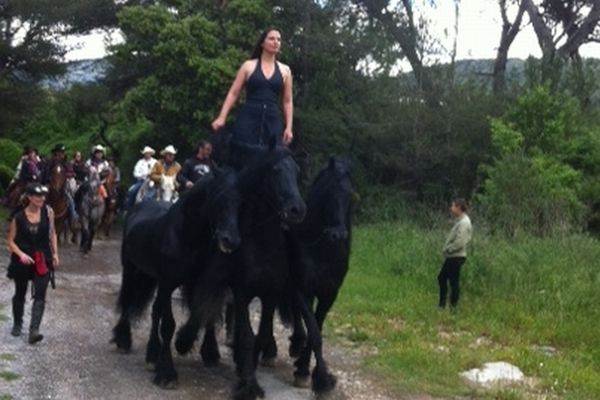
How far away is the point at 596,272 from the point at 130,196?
8.39 m

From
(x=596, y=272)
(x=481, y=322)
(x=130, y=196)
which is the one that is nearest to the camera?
(x=481, y=322)

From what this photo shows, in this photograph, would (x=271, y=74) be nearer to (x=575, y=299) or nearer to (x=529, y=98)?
(x=575, y=299)

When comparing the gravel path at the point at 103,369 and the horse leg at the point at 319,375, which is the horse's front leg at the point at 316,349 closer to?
the horse leg at the point at 319,375

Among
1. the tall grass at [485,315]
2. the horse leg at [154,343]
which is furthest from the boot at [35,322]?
the tall grass at [485,315]

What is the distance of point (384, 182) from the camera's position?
1250 inches

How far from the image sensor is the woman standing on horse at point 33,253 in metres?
11.6

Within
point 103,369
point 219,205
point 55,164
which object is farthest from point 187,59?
point 219,205

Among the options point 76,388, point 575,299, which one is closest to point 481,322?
point 575,299

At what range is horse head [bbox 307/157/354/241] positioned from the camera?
9656 millimetres

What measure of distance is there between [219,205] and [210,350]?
2215mm

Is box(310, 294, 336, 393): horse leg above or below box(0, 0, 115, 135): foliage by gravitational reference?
below

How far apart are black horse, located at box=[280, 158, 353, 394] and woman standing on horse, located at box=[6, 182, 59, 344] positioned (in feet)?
10.5

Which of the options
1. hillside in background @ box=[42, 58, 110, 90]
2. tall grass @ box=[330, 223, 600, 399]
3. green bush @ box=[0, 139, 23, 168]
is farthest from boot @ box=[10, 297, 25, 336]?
green bush @ box=[0, 139, 23, 168]

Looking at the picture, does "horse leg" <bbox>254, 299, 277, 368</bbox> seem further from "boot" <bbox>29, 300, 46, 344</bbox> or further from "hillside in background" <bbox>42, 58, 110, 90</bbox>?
"hillside in background" <bbox>42, 58, 110, 90</bbox>
